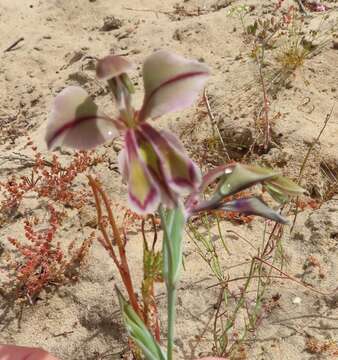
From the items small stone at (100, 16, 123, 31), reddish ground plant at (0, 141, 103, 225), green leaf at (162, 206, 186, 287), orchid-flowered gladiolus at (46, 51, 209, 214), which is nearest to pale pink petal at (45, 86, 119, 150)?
orchid-flowered gladiolus at (46, 51, 209, 214)

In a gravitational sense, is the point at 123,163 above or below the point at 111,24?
above

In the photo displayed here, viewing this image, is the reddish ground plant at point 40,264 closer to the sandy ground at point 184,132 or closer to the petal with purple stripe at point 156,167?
the sandy ground at point 184,132

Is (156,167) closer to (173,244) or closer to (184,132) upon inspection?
(173,244)

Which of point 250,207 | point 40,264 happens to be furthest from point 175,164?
point 40,264

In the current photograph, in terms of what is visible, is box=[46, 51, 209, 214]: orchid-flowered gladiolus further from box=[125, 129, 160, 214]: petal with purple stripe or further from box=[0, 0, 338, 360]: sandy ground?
box=[0, 0, 338, 360]: sandy ground

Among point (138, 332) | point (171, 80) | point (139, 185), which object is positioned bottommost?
point (138, 332)

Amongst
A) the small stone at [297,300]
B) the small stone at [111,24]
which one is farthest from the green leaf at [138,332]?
the small stone at [111,24]
